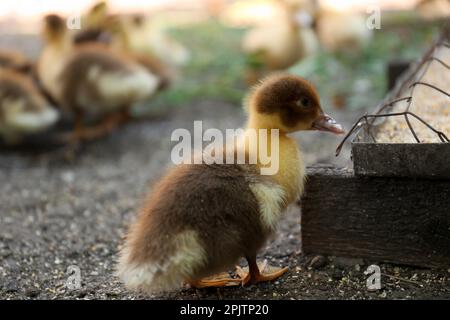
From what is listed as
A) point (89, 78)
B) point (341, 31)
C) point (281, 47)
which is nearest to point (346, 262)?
point (89, 78)

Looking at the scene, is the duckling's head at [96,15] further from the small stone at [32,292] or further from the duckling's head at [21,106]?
the small stone at [32,292]

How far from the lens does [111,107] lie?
4668 millimetres

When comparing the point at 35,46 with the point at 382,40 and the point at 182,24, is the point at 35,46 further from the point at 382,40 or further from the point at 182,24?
the point at 382,40

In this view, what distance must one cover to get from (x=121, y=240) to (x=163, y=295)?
70 cm

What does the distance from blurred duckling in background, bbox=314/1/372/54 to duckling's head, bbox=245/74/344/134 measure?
414cm


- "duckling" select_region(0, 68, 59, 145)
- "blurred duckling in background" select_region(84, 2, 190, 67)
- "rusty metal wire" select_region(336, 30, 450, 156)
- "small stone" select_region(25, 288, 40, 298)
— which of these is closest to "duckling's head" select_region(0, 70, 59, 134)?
"duckling" select_region(0, 68, 59, 145)

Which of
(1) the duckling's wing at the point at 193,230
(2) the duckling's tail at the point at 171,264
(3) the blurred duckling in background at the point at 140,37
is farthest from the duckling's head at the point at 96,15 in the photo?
(2) the duckling's tail at the point at 171,264

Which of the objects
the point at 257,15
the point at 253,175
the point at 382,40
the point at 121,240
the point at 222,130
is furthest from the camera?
the point at 257,15

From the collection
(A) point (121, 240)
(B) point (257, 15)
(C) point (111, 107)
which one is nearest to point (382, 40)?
(B) point (257, 15)

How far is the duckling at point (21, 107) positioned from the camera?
4.36m

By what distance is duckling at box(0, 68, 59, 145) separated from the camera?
4.36 metres

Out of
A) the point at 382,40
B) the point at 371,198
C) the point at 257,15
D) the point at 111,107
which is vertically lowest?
the point at 371,198

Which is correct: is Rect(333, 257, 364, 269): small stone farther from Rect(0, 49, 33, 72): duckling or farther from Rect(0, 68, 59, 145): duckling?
Rect(0, 49, 33, 72): duckling

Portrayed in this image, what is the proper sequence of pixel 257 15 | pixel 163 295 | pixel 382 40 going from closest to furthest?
pixel 163 295 < pixel 382 40 < pixel 257 15
